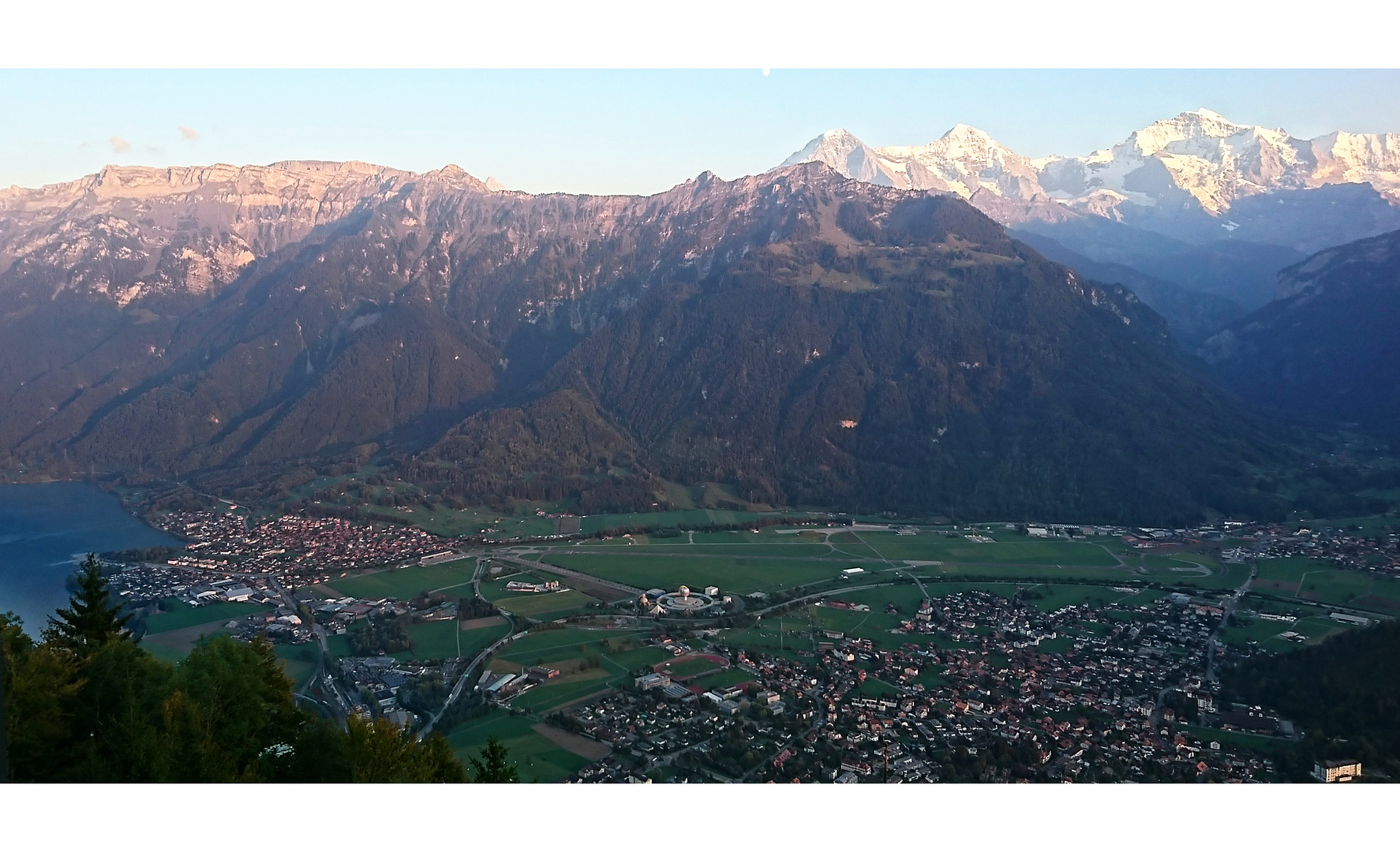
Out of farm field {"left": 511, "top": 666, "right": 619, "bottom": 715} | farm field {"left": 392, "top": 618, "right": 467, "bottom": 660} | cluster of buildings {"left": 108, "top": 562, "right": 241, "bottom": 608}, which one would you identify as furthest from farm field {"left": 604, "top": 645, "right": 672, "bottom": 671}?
cluster of buildings {"left": 108, "top": 562, "right": 241, "bottom": 608}

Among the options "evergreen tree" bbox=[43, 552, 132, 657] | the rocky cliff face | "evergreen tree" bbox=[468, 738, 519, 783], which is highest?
the rocky cliff face

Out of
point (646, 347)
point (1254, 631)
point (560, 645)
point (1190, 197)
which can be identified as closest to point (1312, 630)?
point (1254, 631)

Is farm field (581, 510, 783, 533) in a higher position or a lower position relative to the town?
higher

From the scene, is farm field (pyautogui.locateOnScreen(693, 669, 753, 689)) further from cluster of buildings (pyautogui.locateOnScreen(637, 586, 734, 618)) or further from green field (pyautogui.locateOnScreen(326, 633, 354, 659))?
green field (pyautogui.locateOnScreen(326, 633, 354, 659))

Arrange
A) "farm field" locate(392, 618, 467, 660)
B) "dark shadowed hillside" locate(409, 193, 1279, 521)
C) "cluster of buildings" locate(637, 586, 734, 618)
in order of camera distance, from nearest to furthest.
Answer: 1. "farm field" locate(392, 618, 467, 660)
2. "cluster of buildings" locate(637, 586, 734, 618)
3. "dark shadowed hillside" locate(409, 193, 1279, 521)

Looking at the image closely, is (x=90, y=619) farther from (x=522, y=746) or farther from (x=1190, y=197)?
(x=1190, y=197)

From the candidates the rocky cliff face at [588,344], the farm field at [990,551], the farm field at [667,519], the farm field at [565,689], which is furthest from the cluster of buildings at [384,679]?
the rocky cliff face at [588,344]

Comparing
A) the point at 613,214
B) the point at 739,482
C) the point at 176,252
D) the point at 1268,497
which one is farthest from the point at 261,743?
the point at 176,252
